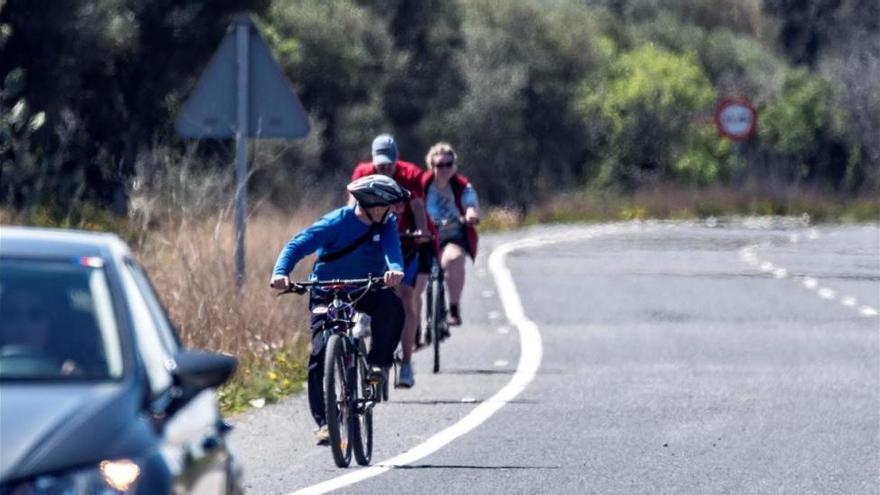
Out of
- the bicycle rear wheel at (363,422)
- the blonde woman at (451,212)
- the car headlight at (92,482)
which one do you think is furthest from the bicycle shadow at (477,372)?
the car headlight at (92,482)

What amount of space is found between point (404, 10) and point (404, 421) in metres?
43.9

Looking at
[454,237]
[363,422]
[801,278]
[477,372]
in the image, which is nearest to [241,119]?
[477,372]

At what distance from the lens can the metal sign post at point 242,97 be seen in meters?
16.0

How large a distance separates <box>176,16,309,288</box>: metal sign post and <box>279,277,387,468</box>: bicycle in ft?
13.6

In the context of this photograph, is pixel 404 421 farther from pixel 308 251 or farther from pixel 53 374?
pixel 53 374

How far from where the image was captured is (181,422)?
6.06 m

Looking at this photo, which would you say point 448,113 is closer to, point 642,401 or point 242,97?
point 242,97

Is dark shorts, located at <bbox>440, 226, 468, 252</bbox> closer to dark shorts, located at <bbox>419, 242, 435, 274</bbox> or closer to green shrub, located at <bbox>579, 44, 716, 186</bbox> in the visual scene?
dark shorts, located at <bbox>419, 242, 435, 274</bbox>

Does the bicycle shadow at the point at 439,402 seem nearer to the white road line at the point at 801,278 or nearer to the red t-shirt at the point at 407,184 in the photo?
the red t-shirt at the point at 407,184

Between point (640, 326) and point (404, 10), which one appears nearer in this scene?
point (640, 326)

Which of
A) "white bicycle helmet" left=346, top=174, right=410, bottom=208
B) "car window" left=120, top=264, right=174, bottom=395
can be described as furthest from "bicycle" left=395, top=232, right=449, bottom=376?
"car window" left=120, top=264, right=174, bottom=395

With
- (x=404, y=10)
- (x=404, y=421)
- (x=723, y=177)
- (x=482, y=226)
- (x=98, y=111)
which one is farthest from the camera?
(x=723, y=177)

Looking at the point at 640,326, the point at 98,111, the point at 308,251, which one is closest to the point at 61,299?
the point at 308,251

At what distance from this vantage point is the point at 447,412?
13945 millimetres
